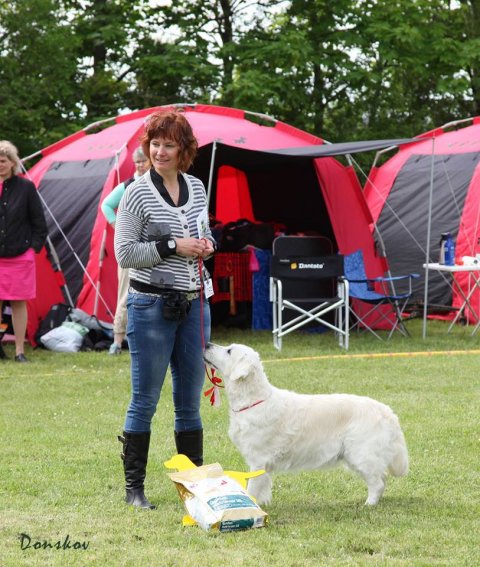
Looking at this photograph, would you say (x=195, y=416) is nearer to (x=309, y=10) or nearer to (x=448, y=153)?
(x=448, y=153)

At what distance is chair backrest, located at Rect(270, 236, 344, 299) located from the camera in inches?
360

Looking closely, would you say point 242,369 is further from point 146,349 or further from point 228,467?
point 228,467

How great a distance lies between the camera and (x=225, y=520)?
371cm

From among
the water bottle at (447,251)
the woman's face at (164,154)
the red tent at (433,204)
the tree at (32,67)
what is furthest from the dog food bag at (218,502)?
the tree at (32,67)

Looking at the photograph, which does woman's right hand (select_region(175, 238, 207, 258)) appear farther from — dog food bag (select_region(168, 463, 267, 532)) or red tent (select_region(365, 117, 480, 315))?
red tent (select_region(365, 117, 480, 315))

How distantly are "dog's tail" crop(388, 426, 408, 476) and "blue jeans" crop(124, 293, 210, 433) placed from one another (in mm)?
837

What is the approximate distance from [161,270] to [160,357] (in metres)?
0.35

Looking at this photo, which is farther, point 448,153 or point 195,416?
point 448,153

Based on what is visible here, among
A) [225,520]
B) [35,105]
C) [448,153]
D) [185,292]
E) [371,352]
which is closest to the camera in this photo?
[225,520]

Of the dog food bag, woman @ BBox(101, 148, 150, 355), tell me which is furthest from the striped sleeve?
woman @ BBox(101, 148, 150, 355)

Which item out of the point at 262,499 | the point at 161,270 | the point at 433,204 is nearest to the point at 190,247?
the point at 161,270

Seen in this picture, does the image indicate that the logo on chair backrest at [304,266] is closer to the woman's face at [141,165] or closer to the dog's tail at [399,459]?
the woman's face at [141,165]

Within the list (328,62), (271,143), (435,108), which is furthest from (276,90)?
(271,143)

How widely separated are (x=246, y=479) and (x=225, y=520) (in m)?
0.36
